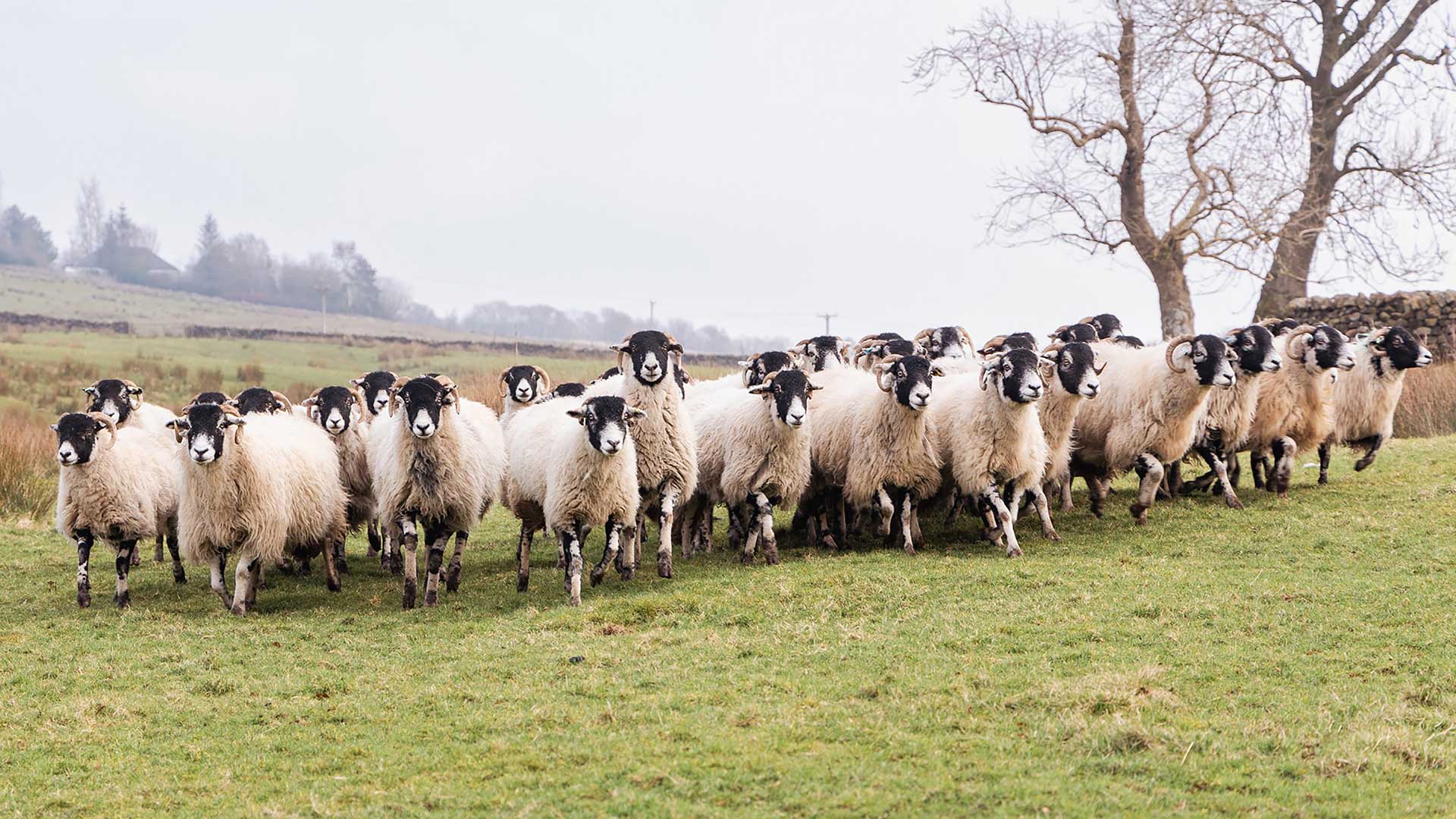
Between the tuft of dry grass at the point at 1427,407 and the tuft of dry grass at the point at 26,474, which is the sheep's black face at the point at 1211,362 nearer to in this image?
the tuft of dry grass at the point at 1427,407

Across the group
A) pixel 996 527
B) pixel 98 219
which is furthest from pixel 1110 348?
pixel 98 219

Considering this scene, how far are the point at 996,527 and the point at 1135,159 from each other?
19817 millimetres

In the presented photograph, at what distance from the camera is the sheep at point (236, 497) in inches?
406

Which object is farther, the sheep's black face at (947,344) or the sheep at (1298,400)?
the sheep's black face at (947,344)

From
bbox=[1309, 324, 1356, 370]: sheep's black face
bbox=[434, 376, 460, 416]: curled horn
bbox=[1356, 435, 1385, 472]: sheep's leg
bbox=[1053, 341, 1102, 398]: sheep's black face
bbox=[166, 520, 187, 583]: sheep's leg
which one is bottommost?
bbox=[166, 520, 187, 583]: sheep's leg

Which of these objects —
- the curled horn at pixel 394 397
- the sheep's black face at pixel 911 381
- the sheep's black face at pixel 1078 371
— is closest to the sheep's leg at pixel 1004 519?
the sheep's black face at pixel 911 381

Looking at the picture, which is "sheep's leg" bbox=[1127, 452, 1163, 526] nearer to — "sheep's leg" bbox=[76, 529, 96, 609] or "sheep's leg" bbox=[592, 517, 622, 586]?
"sheep's leg" bbox=[592, 517, 622, 586]

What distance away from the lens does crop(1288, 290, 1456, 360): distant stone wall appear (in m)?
26.3

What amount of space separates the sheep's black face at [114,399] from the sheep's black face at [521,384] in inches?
161

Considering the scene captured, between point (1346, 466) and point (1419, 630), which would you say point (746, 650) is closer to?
point (1419, 630)

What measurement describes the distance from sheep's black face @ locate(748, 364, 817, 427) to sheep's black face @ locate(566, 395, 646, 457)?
1.65 m

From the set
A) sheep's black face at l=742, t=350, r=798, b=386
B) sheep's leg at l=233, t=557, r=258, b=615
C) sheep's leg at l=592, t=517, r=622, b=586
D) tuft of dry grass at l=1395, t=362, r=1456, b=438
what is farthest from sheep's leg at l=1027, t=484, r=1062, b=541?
tuft of dry grass at l=1395, t=362, r=1456, b=438

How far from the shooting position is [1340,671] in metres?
7.21

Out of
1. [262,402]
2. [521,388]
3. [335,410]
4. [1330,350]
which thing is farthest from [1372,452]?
[262,402]
